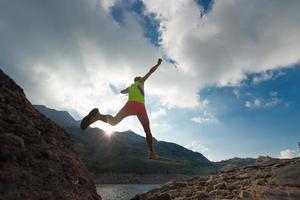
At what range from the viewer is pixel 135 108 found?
11.0 metres

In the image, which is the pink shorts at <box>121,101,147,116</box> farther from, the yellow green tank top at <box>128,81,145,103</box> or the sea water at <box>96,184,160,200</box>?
the sea water at <box>96,184,160,200</box>

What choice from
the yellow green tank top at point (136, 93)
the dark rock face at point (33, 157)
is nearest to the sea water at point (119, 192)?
the yellow green tank top at point (136, 93)

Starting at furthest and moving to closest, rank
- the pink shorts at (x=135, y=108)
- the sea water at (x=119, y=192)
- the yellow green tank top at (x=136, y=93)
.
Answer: the sea water at (x=119, y=192), the yellow green tank top at (x=136, y=93), the pink shorts at (x=135, y=108)

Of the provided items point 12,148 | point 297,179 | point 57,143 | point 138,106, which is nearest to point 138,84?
point 138,106

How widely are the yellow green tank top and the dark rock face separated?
13.6 ft

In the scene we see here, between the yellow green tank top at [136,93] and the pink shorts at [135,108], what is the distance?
144 mm

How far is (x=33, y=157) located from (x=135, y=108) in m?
5.83

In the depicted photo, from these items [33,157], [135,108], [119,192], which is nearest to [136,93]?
[135,108]

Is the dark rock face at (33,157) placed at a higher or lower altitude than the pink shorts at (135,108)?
lower

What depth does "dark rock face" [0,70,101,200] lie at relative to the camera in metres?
4.78

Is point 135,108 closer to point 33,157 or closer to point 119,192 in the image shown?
point 33,157

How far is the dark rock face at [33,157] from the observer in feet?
15.7

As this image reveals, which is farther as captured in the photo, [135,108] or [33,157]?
[135,108]

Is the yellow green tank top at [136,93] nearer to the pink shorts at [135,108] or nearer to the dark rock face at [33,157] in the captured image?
the pink shorts at [135,108]
